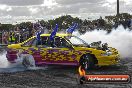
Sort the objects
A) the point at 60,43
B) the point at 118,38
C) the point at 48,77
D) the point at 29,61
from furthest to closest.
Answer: the point at 118,38 → the point at 29,61 → the point at 60,43 → the point at 48,77

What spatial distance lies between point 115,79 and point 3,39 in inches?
1071

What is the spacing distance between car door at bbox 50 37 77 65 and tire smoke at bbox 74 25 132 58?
7.68m

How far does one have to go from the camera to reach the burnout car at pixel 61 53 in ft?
51.4

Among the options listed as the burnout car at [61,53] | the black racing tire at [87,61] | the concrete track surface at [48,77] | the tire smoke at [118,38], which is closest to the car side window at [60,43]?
the burnout car at [61,53]

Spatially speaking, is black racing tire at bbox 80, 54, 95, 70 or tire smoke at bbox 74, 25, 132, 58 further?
tire smoke at bbox 74, 25, 132, 58

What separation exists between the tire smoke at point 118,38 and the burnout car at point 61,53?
23.9ft

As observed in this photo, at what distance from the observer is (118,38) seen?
25891 millimetres

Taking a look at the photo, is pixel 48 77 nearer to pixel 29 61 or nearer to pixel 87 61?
pixel 87 61

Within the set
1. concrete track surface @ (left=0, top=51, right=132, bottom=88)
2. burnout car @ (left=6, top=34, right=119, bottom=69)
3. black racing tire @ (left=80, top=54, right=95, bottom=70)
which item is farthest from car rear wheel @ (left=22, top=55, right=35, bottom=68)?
black racing tire @ (left=80, top=54, right=95, bottom=70)

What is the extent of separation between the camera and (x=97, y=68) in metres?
16.5

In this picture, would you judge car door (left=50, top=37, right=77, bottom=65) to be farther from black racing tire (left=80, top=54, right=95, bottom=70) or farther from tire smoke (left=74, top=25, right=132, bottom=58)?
tire smoke (left=74, top=25, right=132, bottom=58)

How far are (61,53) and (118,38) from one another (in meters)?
10.7

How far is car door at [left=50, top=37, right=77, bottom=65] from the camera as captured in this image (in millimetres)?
15781

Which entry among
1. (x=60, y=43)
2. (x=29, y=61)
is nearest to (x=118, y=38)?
(x=60, y=43)
